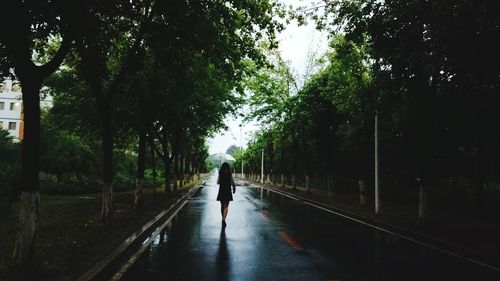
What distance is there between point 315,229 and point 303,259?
15.1 ft

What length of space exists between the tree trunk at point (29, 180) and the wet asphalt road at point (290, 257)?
1767 mm

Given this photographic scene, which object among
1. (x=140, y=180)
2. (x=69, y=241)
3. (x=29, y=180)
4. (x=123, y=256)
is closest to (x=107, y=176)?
(x=69, y=241)

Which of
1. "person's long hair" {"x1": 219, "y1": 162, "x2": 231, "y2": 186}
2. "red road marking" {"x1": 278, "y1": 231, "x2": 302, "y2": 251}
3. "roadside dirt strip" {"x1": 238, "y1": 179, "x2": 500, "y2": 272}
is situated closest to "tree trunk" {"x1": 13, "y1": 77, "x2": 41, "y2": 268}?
"red road marking" {"x1": 278, "y1": 231, "x2": 302, "y2": 251}

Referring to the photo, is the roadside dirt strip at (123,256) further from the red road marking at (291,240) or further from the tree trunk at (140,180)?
the tree trunk at (140,180)

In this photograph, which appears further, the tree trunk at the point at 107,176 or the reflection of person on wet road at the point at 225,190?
the reflection of person on wet road at the point at 225,190

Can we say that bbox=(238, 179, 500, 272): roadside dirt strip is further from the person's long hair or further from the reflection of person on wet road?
the person's long hair

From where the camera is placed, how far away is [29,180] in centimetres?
676

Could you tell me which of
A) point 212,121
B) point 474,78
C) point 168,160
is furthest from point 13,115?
point 474,78

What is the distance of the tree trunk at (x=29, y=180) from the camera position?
668cm

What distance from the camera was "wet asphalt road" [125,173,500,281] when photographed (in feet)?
22.4

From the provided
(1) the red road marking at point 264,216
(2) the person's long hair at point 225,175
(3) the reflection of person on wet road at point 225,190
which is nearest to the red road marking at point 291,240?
(3) the reflection of person on wet road at point 225,190

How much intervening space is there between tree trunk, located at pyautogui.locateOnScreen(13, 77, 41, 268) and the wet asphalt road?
69.6 inches

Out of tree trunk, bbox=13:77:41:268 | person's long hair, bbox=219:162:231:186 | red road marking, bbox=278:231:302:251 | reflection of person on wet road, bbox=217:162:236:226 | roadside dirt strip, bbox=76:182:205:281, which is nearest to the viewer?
roadside dirt strip, bbox=76:182:205:281

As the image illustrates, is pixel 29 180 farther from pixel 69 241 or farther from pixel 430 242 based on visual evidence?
→ pixel 430 242
